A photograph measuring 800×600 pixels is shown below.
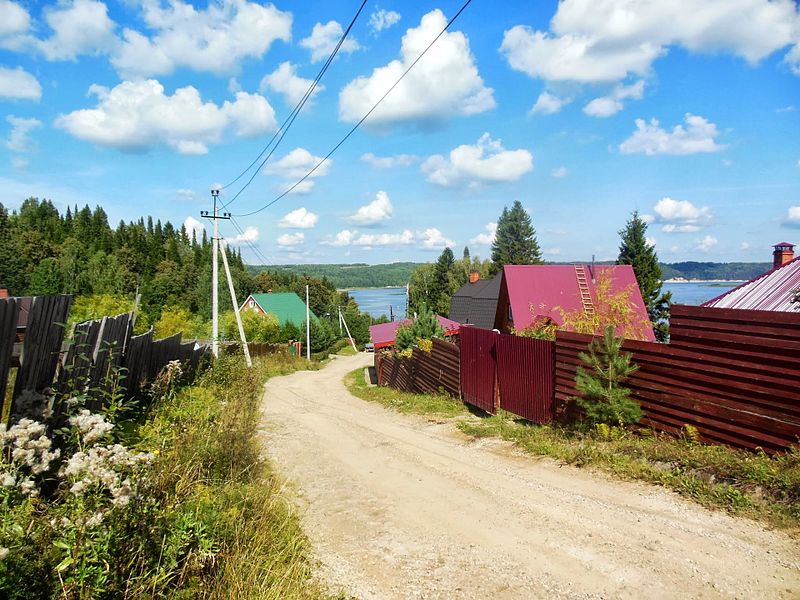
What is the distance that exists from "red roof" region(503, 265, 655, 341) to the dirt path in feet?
42.4

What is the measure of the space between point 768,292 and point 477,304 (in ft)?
86.3

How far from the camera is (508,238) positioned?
231ft

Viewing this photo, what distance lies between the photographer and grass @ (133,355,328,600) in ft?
10.6

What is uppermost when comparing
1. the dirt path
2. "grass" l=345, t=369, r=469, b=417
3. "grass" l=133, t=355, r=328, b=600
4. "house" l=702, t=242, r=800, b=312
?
"house" l=702, t=242, r=800, b=312

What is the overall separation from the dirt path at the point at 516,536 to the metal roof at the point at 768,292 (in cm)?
670

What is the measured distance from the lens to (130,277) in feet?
234

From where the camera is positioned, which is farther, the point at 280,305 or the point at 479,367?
the point at 280,305

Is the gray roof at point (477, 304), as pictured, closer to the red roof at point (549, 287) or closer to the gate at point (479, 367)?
the red roof at point (549, 287)

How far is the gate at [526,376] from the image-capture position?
913cm

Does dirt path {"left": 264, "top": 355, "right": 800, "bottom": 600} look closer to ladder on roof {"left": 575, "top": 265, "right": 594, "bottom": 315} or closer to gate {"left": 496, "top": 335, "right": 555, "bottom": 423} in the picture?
gate {"left": 496, "top": 335, "right": 555, "bottom": 423}

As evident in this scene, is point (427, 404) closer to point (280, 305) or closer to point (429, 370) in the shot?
point (429, 370)

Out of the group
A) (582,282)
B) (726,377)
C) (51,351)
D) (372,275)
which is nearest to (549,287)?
(582,282)

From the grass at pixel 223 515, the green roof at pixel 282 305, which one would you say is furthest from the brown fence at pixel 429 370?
the green roof at pixel 282 305

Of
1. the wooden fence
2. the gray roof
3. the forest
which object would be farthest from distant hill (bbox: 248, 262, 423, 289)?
the wooden fence
